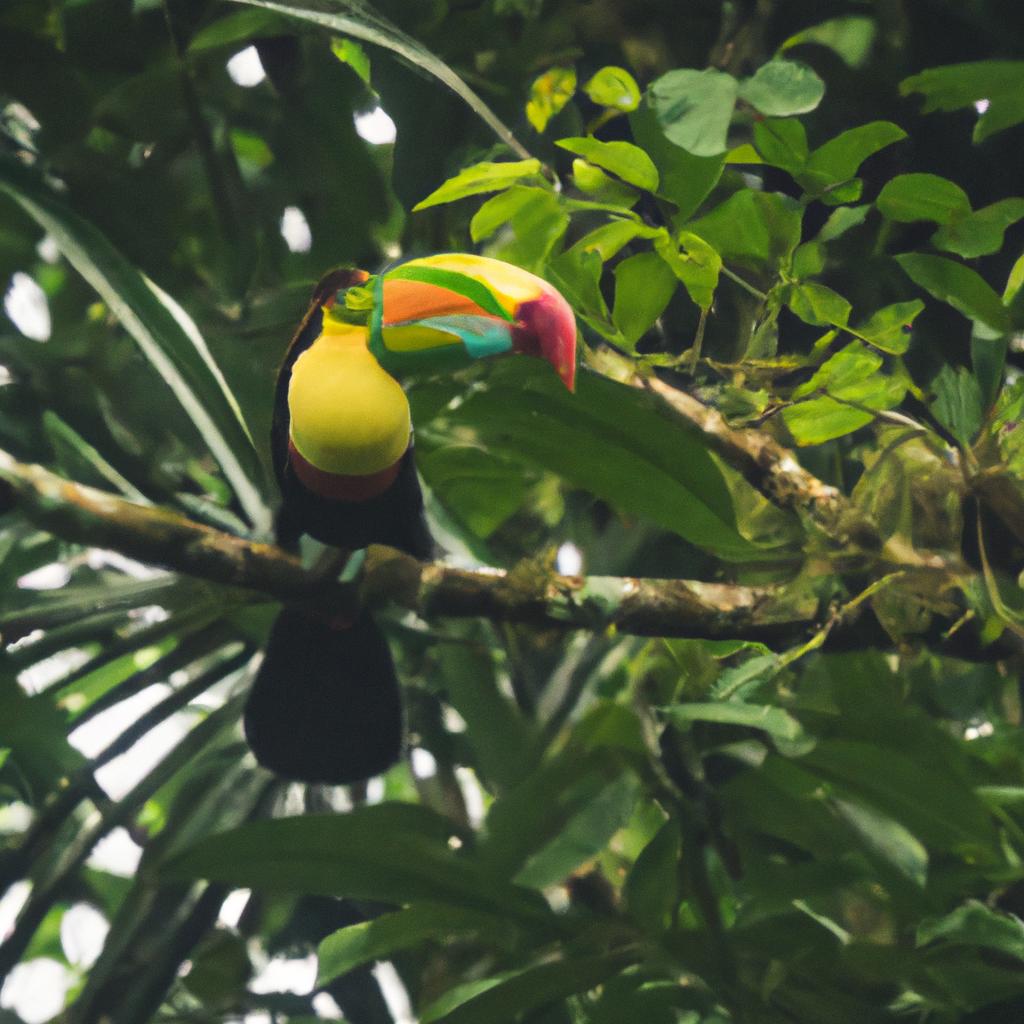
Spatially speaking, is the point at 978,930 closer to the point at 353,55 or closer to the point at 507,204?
the point at 507,204

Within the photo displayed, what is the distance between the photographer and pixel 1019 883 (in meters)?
1.00

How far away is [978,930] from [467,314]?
557 mm

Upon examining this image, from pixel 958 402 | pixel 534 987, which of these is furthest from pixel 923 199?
pixel 534 987

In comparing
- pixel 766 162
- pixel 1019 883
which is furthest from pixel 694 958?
pixel 766 162

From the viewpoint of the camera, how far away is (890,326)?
A: 3.03 ft

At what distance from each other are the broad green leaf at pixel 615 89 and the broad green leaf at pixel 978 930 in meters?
0.62

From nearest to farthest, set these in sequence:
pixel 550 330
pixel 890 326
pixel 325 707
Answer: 1. pixel 550 330
2. pixel 890 326
3. pixel 325 707

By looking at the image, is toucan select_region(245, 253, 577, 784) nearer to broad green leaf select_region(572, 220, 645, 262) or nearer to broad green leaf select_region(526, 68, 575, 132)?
broad green leaf select_region(572, 220, 645, 262)

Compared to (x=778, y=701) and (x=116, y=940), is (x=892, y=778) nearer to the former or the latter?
(x=778, y=701)

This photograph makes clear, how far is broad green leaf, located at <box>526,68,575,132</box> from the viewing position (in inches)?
40.5

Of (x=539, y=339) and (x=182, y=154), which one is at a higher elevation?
(x=182, y=154)

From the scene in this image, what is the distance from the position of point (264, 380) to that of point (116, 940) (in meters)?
0.51

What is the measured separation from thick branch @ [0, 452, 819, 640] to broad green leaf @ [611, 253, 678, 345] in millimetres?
198

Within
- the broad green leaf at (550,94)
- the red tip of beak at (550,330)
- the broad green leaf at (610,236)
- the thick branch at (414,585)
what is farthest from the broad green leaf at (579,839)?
the broad green leaf at (550,94)
